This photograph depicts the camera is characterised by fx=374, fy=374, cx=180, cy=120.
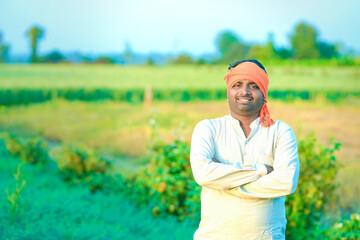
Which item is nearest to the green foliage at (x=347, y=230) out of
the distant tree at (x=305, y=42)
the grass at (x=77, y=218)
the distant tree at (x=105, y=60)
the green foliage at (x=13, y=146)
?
the grass at (x=77, y=218)

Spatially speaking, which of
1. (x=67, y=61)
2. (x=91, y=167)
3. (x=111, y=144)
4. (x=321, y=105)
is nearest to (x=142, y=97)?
(x=321, y=105)

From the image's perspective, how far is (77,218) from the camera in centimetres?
375

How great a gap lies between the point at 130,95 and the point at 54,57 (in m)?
25.5

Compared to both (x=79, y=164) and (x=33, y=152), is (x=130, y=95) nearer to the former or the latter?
(x=33, y=152)

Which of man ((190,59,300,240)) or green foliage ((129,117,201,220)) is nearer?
man ((190,59,300,240))

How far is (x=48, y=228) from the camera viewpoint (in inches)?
132

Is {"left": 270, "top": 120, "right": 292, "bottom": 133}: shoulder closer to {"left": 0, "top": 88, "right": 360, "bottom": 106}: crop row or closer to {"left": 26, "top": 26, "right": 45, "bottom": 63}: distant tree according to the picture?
{"left": 0, "top": 88, "right": 360, "bottom": 106}: crop row

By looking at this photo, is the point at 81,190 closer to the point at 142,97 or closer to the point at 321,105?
the point at 321,105

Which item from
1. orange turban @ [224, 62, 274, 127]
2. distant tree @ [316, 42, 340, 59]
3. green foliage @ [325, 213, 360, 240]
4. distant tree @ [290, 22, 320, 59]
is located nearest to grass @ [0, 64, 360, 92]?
distant tree @ [290, 22, 320, 59]

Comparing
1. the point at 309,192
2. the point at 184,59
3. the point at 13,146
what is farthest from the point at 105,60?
the point at 309,192

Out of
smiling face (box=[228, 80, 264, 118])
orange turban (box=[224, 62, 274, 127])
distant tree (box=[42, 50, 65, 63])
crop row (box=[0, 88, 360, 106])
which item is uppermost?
distant tree (box=[42, 50, 65, 63])

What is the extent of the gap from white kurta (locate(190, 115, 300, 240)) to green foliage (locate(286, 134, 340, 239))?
1.68m

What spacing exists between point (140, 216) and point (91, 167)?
154 centimetres

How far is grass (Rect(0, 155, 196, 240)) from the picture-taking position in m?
3.29
